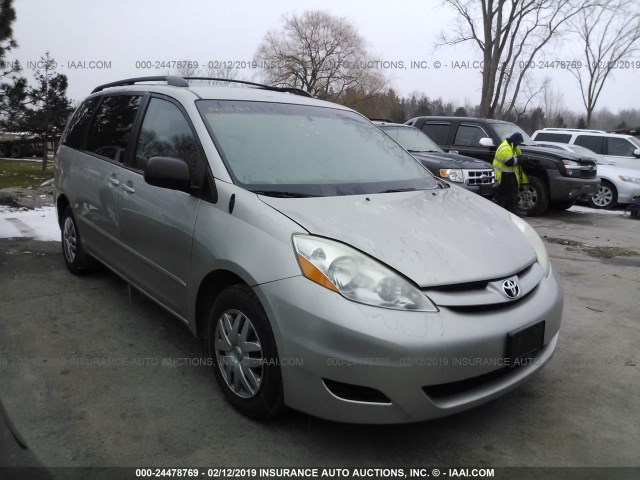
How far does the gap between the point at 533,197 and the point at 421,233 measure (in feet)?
27.4

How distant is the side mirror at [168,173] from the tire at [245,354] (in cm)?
68

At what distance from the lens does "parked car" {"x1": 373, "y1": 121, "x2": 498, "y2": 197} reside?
7.82 m

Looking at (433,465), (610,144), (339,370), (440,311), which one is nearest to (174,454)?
(339,370)

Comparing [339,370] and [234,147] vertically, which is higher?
[234,147]

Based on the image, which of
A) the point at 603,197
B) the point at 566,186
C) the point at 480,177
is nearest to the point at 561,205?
the point at 566,186

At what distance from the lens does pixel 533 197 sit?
32.9ft

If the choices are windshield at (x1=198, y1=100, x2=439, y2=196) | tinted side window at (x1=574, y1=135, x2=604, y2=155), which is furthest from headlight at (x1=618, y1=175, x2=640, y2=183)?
windshield at (x1=198, y1=100, x2=439, y2=196)

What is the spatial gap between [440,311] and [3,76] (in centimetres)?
1430

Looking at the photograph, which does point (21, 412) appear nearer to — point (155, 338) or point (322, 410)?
point (155, 338)

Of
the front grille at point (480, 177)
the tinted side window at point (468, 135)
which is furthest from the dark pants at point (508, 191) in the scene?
the tinted side window at point (468, 135)

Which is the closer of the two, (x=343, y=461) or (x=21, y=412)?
(x=343, y=461)

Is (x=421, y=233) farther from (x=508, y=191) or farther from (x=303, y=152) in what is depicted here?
(x=508, y=191)

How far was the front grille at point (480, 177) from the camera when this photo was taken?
26.0ft

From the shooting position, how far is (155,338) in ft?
11.8
